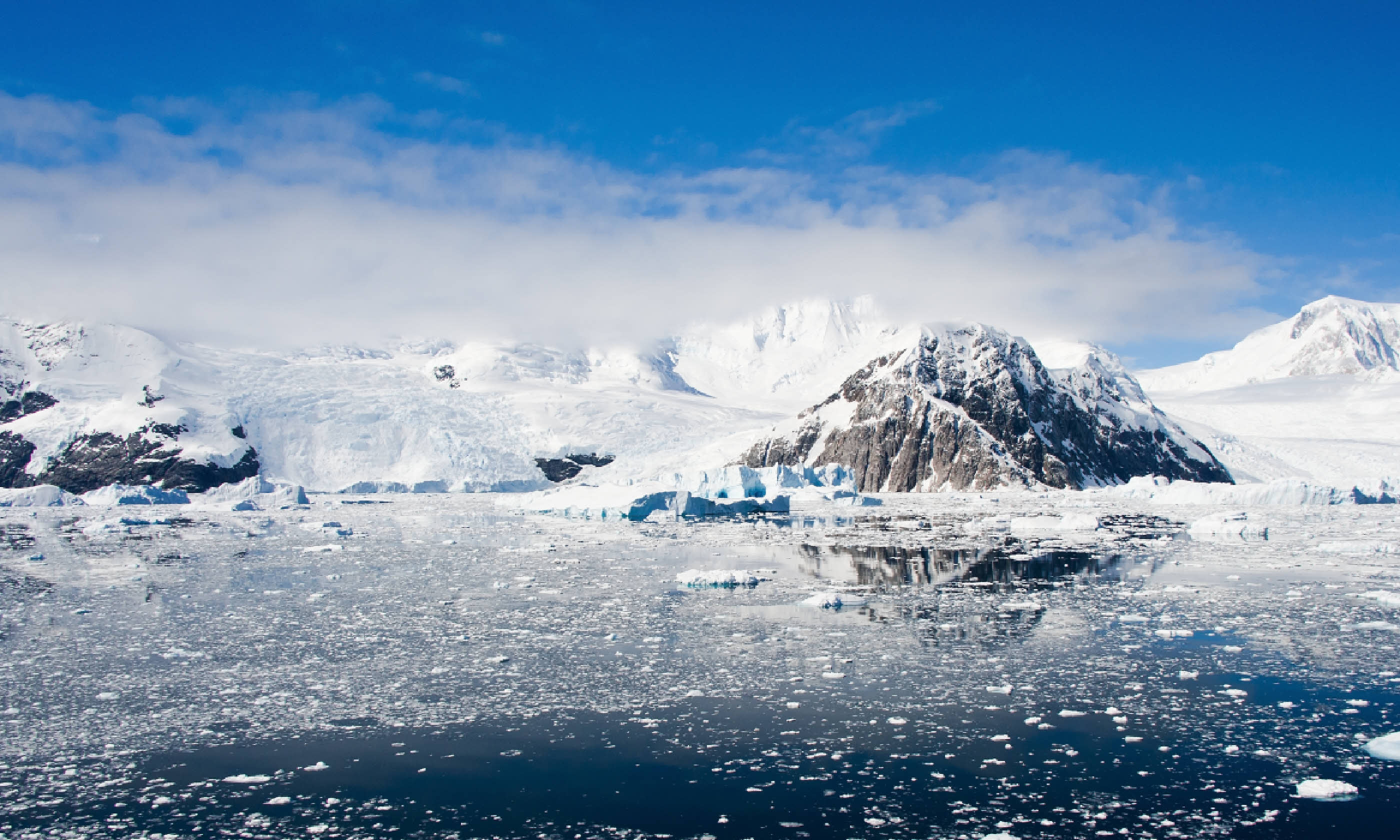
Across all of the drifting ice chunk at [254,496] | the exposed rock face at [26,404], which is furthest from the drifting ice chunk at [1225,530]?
the exposed rock face at [26,404]

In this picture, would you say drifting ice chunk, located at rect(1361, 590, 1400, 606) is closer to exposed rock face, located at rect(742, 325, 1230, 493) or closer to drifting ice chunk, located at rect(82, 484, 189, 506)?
exposed rock face, located at rect(742, 325, 1230, 493)

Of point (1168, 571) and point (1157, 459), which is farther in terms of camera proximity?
point (1157, 459)

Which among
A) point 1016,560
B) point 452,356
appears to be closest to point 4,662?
point 1016,560

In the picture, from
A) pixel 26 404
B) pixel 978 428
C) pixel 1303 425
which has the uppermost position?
pixel 1303 425

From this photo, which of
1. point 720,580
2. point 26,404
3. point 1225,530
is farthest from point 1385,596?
point 26,404

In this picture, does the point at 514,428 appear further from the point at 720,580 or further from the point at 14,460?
the point at 720,580

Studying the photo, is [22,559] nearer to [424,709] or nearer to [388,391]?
[424,709]

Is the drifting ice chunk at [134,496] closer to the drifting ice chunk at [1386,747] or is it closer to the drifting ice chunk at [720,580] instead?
the drifting ice chunk at [720,580]

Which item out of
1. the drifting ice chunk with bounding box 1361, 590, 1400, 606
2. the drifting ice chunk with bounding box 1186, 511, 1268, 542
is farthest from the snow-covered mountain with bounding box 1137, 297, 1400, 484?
the drifting ice chunk with bounding box 1361, 590, 1400, 606
